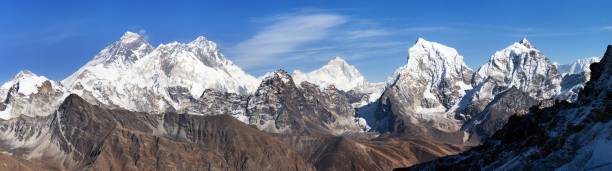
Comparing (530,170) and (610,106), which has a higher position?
(610,106)

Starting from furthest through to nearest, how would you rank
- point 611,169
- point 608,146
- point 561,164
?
1. point 561,164
2. point 608,146
3. point 611,169

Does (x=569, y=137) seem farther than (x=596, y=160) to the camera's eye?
Yes

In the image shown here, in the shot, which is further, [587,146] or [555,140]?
[555,140]

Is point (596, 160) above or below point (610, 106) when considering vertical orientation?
below

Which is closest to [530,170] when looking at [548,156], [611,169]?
[548,156]

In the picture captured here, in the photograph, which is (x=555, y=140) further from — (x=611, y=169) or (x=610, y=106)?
(x=611, y=169)

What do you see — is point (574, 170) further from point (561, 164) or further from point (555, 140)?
point (555, 140)

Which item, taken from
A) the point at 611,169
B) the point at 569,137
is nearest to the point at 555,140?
the point at 569,137

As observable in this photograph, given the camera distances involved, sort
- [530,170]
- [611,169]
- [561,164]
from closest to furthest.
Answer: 1. [611,169]
2. [561,164]
3. [530,170]

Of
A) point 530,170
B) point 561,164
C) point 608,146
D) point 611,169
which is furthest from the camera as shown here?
point 530,170
